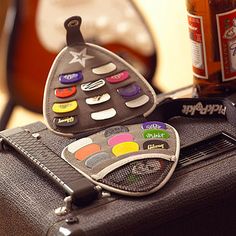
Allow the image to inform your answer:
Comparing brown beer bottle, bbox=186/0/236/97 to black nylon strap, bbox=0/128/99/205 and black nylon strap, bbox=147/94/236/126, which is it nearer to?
black nylon strap, bbox=147/94/236/126

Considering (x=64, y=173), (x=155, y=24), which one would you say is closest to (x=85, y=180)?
(x=64, y=173)

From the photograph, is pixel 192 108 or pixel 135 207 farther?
pixel 192 108

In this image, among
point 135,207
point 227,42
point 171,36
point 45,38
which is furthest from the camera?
point 171,36

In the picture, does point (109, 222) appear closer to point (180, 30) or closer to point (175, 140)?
point (175, 140)

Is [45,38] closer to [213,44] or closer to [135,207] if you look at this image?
[213,44]

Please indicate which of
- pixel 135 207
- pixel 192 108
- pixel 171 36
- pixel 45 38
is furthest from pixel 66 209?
pixel 171 36

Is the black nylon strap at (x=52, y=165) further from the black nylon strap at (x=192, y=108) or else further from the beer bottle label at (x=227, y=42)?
the beer bottle label at (x=227, y=42)

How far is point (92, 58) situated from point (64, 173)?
0.19m

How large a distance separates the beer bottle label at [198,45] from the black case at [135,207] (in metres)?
0.11

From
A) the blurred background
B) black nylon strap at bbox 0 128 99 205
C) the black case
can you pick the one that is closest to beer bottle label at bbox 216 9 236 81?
the black case

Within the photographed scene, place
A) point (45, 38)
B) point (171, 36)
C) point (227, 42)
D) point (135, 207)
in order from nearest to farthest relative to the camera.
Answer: point (135, 207)
point (227, 42)
point (45, 38)
point (171, 36)

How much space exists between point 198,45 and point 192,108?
0.08 meters

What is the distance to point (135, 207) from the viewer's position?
0.79 m

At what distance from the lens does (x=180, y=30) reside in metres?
2.06
